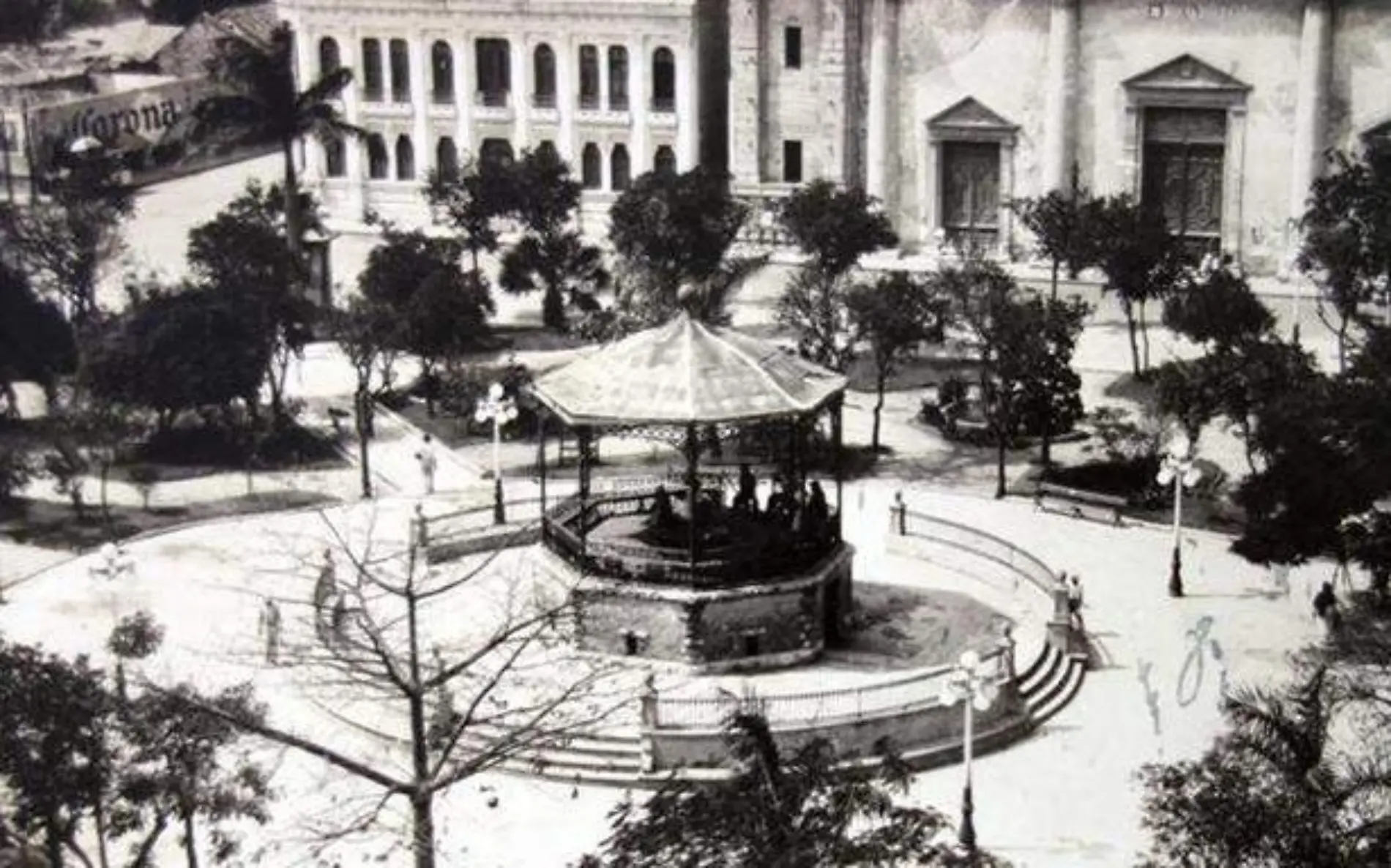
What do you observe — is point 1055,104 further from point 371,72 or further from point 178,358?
point 178,358

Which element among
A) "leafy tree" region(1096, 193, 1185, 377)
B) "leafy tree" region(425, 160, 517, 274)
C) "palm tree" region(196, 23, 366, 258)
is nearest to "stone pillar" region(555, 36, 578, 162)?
"leafy tree" region(425, 160, 517, 274)

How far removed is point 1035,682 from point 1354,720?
4.84 m

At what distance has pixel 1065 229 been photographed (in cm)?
5316

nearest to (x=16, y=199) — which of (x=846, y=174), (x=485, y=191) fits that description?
(x=485, y=191)

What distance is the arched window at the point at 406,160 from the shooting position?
2709 inches

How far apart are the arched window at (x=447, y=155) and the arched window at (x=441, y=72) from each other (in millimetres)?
1362

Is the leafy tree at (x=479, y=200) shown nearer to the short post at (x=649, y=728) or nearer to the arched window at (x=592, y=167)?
the arched window at (x=592, y=167)

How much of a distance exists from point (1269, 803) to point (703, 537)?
14954 millimetres

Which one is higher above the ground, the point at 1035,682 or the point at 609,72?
the point at 609,72

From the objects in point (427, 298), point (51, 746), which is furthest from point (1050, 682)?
point (427, 298)

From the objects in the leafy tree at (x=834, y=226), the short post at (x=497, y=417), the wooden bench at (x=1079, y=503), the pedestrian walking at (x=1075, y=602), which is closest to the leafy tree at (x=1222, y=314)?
the wooden bench at (x=1079, y=503)

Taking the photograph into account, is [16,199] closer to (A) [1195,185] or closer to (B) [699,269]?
(B) [699,269]

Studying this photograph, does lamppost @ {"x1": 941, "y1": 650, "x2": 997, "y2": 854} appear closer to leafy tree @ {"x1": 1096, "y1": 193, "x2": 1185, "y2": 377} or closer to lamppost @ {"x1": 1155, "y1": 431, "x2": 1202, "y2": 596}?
lamppost @ {"x1": 1155, "y1": 431, "x2": 1202, "y2": 596}

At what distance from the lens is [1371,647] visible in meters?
32.0
